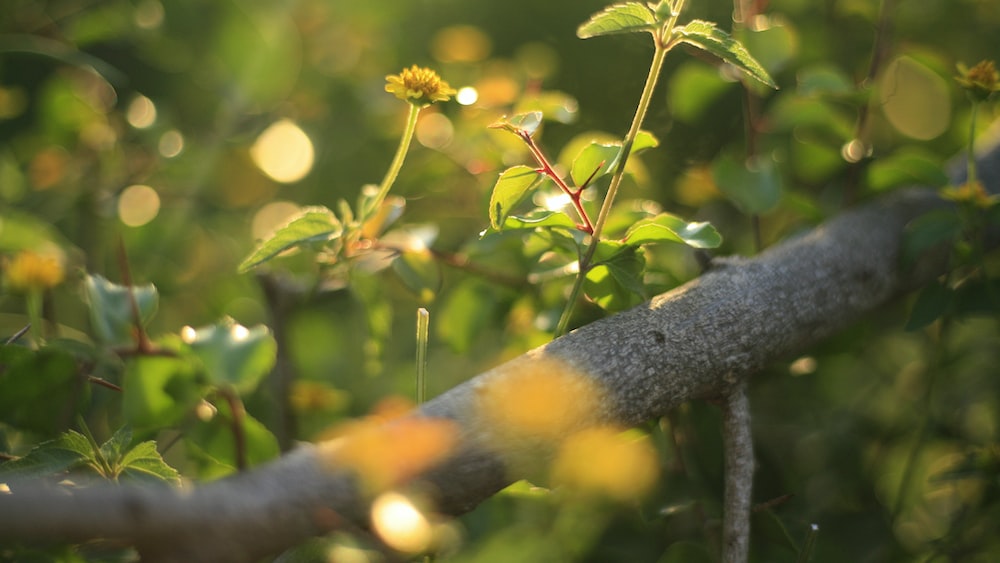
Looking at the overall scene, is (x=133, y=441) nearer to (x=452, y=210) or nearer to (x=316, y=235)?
(x=316, y=235)

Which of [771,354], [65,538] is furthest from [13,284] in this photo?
[771,354]

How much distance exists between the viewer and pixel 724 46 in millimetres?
599

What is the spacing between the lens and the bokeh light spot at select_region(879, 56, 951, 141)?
1.24m

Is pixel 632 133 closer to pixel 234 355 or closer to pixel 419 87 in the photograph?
pixel 419 87

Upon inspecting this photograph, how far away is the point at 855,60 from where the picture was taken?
1457 mm

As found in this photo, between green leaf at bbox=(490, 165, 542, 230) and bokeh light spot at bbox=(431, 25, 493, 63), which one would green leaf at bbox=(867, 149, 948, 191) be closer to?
green leaf at bbox=(490, 165, 542, 230)

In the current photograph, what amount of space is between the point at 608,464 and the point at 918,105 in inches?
37.6

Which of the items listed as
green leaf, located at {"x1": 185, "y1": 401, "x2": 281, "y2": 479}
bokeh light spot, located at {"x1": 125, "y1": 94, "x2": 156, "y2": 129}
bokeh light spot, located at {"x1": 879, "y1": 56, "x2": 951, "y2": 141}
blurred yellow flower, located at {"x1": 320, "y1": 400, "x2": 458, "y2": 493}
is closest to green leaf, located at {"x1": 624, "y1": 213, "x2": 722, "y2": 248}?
blurred yellow flower, located at {"x1": 320, "y1": 400, "x2": 458, "y2": 493}

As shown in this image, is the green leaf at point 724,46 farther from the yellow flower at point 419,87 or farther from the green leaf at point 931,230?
the green leaf at point 931,230

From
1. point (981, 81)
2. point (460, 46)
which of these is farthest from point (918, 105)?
point (460, 46)

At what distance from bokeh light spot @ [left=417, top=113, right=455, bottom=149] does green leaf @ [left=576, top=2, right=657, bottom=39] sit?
1.48 feet

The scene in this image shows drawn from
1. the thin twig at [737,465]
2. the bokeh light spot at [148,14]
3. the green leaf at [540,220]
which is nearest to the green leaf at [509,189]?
the green leaf at [540,220]

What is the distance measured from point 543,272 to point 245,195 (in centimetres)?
81

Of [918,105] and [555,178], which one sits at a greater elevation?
[555,178]
